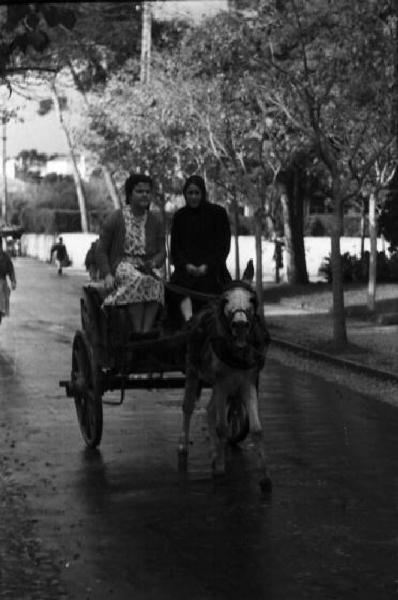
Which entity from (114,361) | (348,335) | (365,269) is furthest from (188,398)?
(365,269)

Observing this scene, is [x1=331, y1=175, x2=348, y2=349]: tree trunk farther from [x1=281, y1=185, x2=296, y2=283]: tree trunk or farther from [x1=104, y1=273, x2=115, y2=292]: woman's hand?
[x1=281, y1=185, x2=296, y2=283]: tree trunk

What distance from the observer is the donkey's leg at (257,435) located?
34.3 ft

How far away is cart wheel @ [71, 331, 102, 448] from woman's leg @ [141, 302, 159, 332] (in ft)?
1.59

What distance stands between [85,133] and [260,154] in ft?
59.7

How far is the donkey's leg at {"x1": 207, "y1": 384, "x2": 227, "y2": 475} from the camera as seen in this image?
11109mm

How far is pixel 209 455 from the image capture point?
12.2 metres

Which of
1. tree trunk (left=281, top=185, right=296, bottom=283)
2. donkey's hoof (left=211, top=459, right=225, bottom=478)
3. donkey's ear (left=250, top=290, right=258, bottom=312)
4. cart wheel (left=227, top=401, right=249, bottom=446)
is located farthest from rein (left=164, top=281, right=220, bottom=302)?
tree trunk (left=281, top=185, right=296, bottom=283)

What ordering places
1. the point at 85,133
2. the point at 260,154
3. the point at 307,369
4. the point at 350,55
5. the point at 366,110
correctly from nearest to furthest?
the point at 307,369 < the point at 350,55 < the point at 366,110 < the point at 260,154 < the point at 85,133

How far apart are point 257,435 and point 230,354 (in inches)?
22.3

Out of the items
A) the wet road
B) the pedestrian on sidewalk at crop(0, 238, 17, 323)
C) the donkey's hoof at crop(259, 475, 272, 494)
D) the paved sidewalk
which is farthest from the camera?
the pedestrian on sidewalk at crop(0, 238, 17, 323)

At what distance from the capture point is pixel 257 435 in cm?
1075

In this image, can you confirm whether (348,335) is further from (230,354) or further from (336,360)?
(230,354)

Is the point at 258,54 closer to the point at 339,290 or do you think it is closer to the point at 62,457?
the point at 339,290

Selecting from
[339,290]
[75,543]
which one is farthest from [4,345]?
[75,543]
